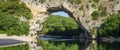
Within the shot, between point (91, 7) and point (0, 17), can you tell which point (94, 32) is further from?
point (0, 17)

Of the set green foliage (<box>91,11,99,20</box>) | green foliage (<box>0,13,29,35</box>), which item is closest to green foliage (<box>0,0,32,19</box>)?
green foliage (<box>0,13,29,35</box>)

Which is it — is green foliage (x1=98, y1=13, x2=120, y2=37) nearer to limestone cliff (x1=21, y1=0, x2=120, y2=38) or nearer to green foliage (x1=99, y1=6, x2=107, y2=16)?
green foliage (x1=99, y1=6, x2=107, y2=16)

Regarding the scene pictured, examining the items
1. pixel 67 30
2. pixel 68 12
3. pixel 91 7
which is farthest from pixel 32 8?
pixel 67 30

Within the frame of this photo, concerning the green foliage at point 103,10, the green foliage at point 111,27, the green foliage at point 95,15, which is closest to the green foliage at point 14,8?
the green foliage at point 95,15

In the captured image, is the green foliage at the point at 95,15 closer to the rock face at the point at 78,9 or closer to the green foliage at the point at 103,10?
the rock face at the point at 78,9

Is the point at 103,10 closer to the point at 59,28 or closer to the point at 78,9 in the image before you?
the point at 78,9

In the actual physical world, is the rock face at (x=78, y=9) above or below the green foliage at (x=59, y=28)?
above

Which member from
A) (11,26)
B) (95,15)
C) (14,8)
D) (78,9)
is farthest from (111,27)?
(14,8)
